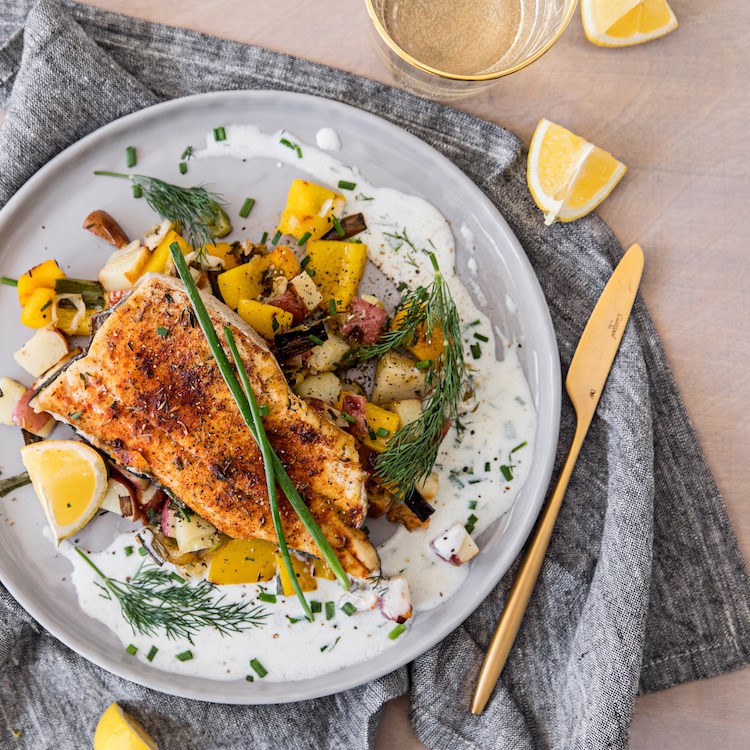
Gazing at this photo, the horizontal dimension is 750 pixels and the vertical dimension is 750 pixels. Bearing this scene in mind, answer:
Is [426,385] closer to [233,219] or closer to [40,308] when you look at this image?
[233,219]

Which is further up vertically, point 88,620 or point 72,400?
point 72,400

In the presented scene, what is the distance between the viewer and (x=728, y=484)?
10.1 feet

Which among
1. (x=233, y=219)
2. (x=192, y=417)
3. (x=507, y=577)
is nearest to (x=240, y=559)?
(x=192, y=417)

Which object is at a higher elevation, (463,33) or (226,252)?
(463,33)

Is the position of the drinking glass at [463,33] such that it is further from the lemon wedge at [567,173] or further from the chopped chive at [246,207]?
the chopped chive at [246,207]

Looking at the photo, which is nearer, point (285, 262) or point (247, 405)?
point (247, 405)

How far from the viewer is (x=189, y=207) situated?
9.82 feet

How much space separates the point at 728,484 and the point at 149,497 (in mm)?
2613

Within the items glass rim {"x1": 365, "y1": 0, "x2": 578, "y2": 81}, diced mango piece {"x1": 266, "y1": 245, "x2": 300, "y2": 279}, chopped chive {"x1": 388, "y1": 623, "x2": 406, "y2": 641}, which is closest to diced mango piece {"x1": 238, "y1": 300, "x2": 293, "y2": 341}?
diced mango piece {"x1": 266, "y1": 245, "x2": 300, "y2": 279}

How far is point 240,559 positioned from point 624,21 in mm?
2879

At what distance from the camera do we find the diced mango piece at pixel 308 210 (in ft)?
9.68

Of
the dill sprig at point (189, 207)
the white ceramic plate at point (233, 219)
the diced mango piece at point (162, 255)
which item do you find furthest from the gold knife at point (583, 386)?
the diced mango piece at point (162, 255)

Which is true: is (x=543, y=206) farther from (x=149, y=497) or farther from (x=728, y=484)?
(x=149, y=497)

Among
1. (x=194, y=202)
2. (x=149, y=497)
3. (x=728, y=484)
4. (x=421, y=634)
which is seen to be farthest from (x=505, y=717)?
(x=194, y=202)
